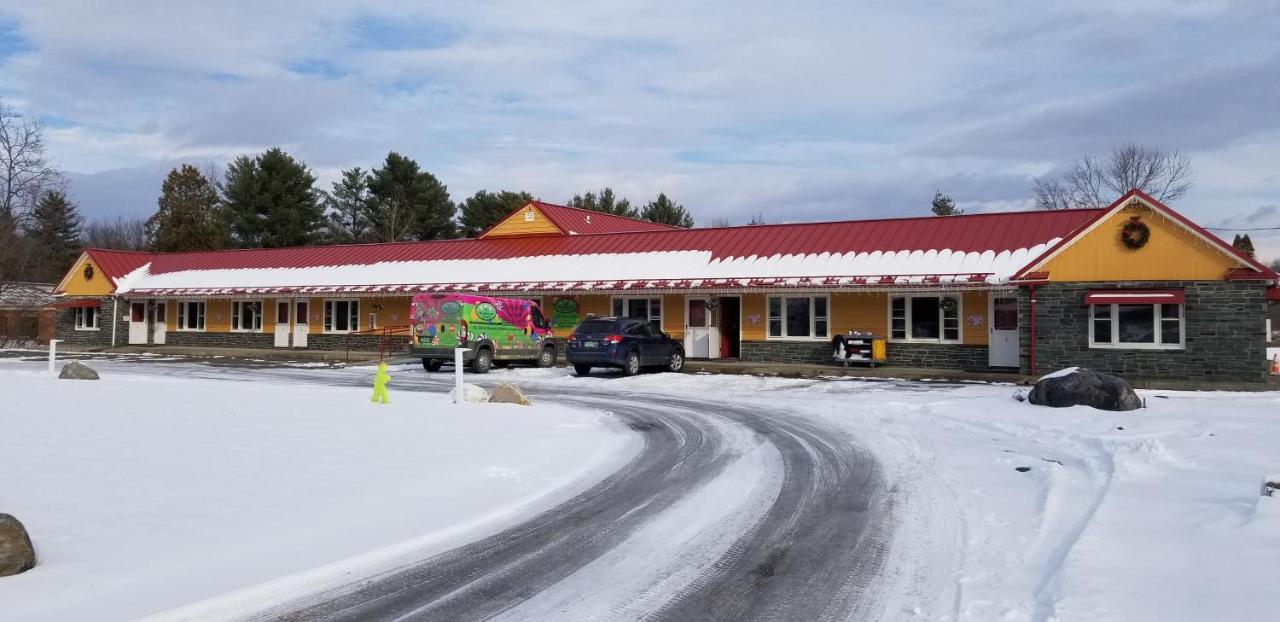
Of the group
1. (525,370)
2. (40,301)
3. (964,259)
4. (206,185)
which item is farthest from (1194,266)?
(206,185)

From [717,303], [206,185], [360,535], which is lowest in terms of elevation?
[360,535]

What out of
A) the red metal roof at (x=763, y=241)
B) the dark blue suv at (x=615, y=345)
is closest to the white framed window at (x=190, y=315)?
the red metal roof at (x=763, y=241)

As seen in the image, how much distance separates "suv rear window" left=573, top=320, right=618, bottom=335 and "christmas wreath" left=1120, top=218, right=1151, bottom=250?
1271 centimetres

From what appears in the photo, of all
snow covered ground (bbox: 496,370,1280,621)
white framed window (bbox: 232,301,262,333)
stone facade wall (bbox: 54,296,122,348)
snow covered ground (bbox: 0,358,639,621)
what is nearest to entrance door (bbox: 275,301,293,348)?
white framed window (bbox: 232,301,262,333)

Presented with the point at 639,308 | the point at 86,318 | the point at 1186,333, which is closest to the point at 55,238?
the point at 86,318

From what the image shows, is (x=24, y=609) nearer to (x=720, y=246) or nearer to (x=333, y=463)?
(x=333, y=463)

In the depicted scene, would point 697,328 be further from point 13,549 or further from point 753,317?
point 13,549

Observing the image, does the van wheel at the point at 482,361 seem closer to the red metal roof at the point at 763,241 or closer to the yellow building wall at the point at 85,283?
the red metal roof at the point at 763,241

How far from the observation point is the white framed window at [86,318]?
4334 centimetres

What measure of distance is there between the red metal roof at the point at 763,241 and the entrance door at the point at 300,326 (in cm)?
224

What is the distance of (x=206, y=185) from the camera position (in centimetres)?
6944

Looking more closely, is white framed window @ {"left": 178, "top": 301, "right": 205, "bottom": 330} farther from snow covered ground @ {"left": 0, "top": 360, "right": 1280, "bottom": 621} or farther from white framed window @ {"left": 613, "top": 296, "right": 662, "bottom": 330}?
snow covered ground @ {"left": 0, "top": 360, "right": 1280, "bottom": 621}

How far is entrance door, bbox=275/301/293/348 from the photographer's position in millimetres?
38531

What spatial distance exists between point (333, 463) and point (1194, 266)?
20.4 metres
